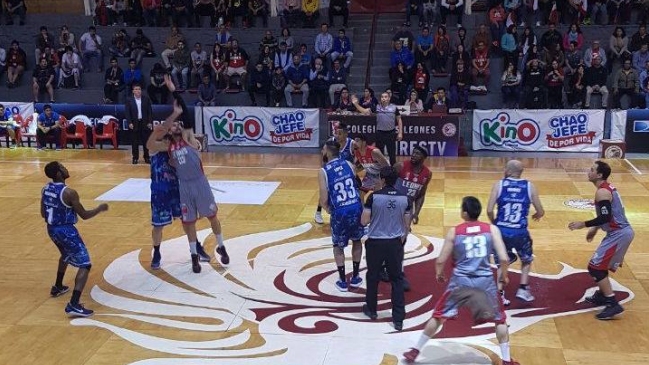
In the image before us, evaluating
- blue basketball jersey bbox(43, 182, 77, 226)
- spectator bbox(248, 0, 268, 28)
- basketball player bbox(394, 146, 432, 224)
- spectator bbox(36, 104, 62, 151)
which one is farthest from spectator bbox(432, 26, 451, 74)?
blue basketball jersey bbox(43, 182, 77, 226)

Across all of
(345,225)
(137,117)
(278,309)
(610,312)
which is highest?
(137,117)

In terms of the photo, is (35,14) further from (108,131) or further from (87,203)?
(87,203)

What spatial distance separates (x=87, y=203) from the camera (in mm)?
14477

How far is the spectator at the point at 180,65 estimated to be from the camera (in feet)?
81.5

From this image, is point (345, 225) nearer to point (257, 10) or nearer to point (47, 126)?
point (47, 126)

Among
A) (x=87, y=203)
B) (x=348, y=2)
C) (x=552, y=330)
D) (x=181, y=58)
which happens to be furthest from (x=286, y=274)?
(x=348, y=2)

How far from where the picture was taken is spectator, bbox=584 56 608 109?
22312 mm

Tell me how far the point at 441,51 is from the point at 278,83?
543cm

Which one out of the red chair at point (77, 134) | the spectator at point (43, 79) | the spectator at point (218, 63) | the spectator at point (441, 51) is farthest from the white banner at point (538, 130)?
the spectator at point (43, 79)

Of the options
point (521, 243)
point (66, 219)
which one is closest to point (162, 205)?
point (66, 219)

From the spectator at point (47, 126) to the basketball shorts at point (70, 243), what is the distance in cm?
1317

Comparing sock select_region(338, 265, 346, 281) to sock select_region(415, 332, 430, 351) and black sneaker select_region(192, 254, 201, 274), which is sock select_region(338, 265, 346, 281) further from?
sock select_region(415, 332, 430, 351)

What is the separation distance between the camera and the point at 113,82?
24.2m

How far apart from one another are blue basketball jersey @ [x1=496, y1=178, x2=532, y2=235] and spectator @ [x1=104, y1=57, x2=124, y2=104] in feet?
59.4
